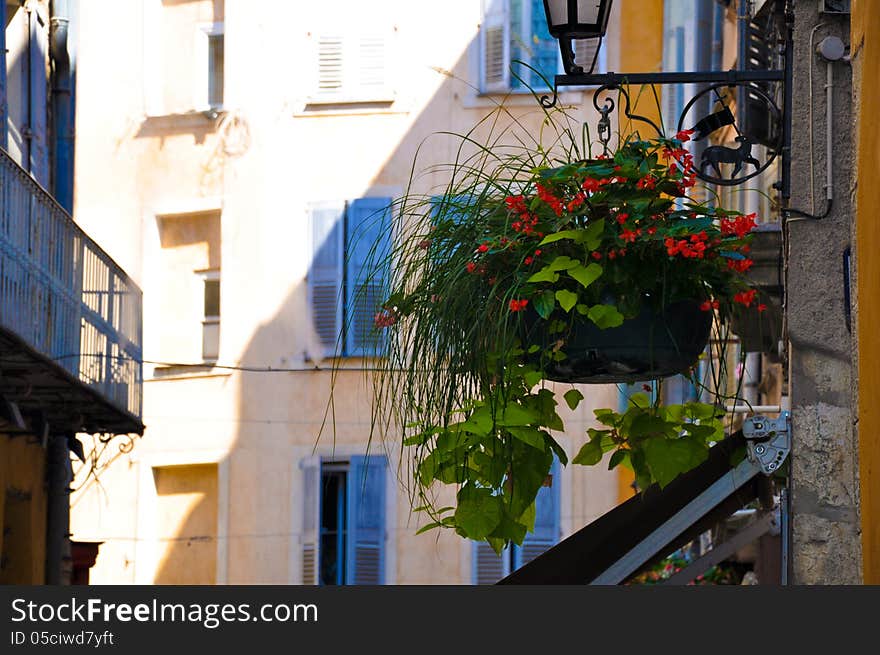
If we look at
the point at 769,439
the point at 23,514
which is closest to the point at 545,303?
the point at 769,439

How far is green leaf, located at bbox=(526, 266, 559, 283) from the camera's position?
4.76 metres

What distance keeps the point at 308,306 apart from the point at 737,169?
1498 cm

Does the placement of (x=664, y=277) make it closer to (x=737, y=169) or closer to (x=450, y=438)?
(x=450, y=438)

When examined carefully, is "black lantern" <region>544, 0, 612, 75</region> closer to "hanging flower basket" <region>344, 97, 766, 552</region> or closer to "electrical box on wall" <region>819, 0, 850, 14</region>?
"electrical box on wall" <region>819, 0, 850, 14</region>

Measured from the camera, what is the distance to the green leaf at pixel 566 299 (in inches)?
187

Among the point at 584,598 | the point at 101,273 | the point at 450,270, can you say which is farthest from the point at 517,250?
the point at 101,273

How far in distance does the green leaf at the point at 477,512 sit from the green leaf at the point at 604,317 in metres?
0.54

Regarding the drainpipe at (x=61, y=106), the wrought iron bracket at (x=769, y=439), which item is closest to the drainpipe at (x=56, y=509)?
the drainpipe at (x=61, y=106)

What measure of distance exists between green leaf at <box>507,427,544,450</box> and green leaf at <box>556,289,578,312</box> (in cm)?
32

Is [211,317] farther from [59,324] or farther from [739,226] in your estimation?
[739,226]

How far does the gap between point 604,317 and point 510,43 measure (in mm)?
16005

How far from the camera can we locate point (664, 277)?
4.80m

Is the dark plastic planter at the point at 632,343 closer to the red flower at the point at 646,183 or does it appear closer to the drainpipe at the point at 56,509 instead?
the red flower at the point at 646,183

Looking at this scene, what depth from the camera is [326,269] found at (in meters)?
20.6
